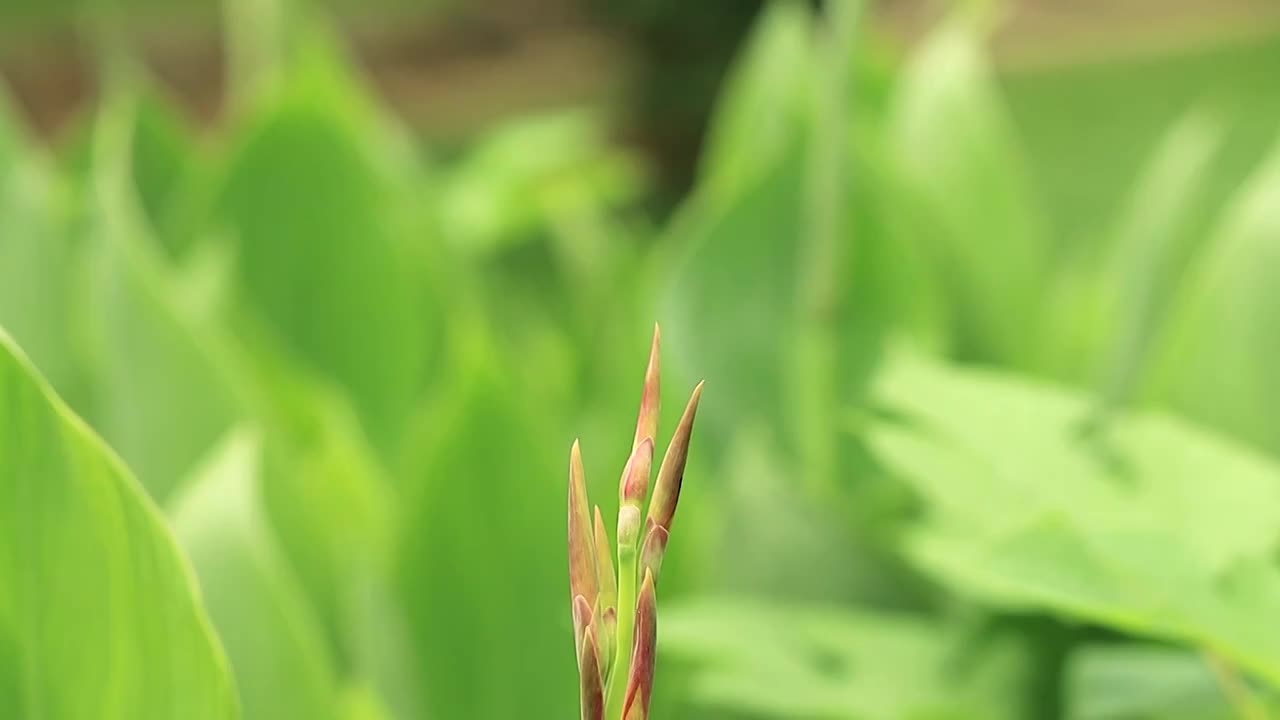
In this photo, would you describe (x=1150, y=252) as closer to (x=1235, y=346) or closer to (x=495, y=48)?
(x=1235, y=346)

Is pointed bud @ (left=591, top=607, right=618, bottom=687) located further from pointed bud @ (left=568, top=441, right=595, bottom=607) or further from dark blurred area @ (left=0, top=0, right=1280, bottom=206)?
dark blurred area @ (left=0, top=0, right=1280, bottom=206)

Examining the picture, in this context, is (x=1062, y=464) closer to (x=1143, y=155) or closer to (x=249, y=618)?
(x=249, y=618)

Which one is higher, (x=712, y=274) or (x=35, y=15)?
(x=35, y=15)

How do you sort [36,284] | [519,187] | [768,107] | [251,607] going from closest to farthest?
[251,607] < [36,284] < [768,107] < [519,187]

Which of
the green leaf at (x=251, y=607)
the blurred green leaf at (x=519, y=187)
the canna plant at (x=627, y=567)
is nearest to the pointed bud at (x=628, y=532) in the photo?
the canna plant at (x=627, y=567)

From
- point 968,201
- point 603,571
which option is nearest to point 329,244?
point 968,201

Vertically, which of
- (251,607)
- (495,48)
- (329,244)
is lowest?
(251,607)

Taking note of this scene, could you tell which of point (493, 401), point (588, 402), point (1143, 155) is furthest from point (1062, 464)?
point (1143, 155)

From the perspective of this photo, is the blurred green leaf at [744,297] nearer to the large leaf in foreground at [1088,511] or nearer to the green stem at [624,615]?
the large leaf in foreground at [1088,511]
